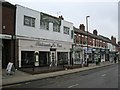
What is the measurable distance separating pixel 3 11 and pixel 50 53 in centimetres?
1188

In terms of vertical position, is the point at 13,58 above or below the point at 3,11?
below

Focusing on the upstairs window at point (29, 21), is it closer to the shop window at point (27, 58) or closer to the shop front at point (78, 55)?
the shop window at point (27, 58)

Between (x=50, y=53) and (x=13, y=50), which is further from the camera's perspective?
(x=50, y=53)

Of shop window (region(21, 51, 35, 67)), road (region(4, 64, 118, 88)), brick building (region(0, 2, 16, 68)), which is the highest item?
brick building (region(0, 2, 16, 68))

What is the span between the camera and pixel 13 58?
95.4ft

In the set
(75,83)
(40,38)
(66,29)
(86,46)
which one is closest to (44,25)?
(40,38)

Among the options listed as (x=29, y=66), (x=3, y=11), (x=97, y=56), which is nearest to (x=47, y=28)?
(x=29, y=66)

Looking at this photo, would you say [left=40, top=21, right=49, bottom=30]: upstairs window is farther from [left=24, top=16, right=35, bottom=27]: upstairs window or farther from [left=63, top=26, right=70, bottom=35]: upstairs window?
[left=63, top=26, right=70, bottom=35]: upstairs window

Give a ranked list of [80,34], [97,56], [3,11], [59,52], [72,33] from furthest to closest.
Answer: [97,56]
[80,34]
[72,33]
[59,52]
[3,11]

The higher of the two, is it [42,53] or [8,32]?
[8,32]

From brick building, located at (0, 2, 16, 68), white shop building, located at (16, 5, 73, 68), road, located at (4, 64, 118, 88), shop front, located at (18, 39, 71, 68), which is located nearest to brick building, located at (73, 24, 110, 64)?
white shop building, located at (16, 5, 73, 68)

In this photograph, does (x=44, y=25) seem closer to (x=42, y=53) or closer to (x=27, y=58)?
(x=42, y=53)

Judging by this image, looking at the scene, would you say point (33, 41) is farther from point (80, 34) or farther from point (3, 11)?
point (80, 34)

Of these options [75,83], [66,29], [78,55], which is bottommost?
[75,83]
